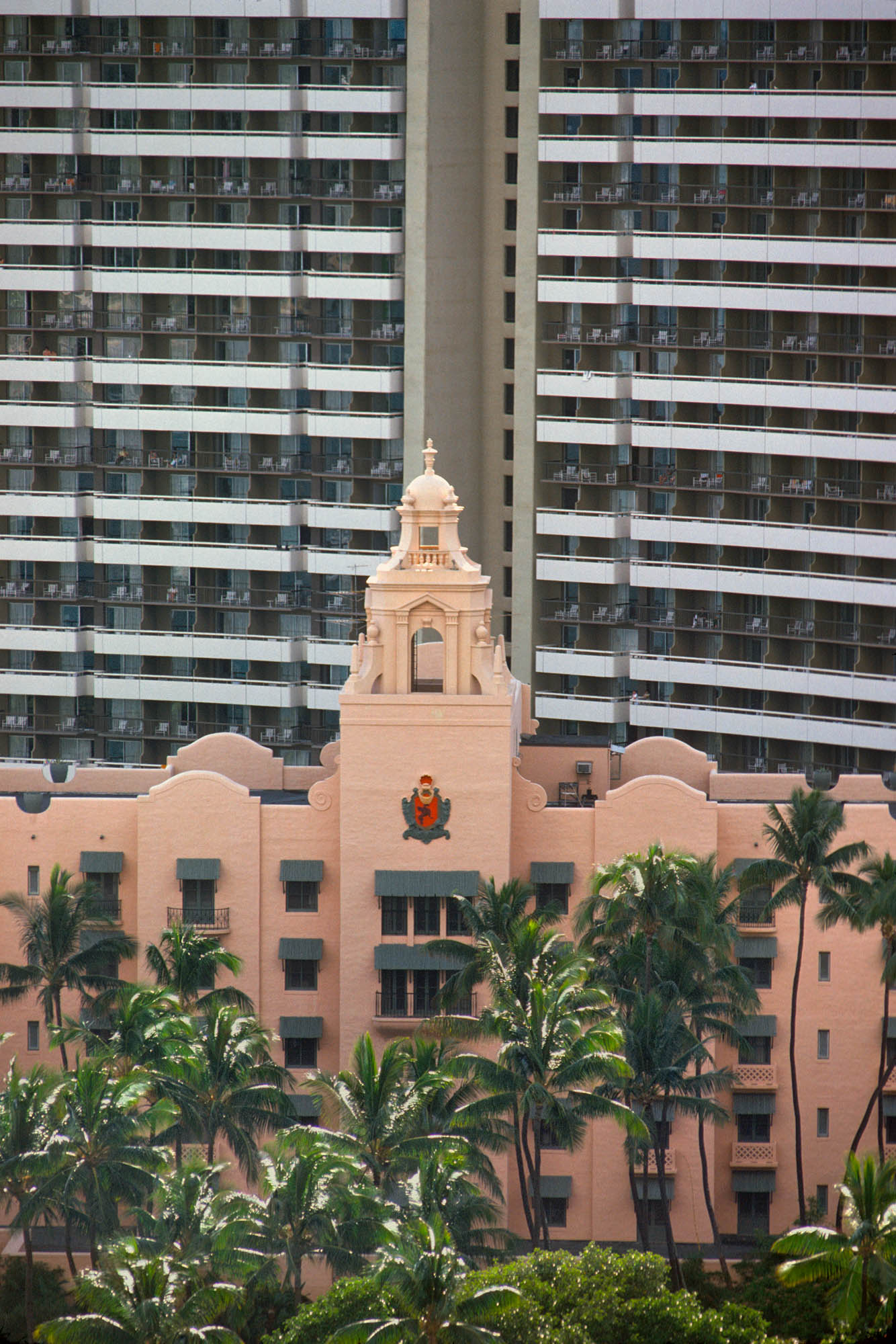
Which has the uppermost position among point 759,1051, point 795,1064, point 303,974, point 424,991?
point 303,974

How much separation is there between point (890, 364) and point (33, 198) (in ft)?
149

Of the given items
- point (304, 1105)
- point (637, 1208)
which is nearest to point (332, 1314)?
point (304, 1105)

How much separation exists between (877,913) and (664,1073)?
10403 mm

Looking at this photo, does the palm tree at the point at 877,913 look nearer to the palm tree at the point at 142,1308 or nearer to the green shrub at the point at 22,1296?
the green shrub at the point at 22,1296

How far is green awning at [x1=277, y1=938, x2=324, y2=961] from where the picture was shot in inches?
3691

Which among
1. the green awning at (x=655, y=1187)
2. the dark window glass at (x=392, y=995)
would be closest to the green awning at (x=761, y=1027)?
the green awning at (x=655, y=1187)

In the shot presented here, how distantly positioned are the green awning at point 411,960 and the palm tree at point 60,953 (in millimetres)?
9306

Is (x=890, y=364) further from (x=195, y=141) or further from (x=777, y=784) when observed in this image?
(x=195, y=141)

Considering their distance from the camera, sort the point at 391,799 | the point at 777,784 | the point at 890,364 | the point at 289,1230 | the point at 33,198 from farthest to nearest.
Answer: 1. the point at 33,198
2. the point at 890,364
3. the point at 777,784
4. the point at 391,799
5. the point at 289,1230

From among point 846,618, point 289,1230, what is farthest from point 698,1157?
point 846,618

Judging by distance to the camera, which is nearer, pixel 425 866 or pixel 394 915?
pixel 425 866

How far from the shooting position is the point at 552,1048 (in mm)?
77500

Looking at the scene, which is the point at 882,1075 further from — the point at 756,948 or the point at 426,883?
the point at 426,883

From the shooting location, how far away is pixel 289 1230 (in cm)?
7275
